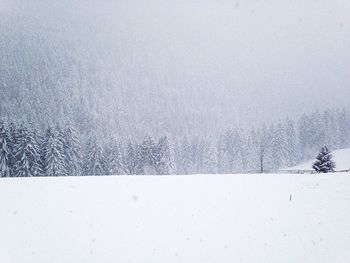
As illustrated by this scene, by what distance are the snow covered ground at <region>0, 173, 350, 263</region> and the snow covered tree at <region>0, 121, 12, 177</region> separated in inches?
1147

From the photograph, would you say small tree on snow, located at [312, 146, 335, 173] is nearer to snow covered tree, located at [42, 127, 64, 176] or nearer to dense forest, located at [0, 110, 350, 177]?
dense forest, located at [0, 110, 350, 177]

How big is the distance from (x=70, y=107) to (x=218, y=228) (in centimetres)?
18396

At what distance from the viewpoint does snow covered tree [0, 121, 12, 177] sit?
47031mm

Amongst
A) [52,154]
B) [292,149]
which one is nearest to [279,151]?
[292,149]

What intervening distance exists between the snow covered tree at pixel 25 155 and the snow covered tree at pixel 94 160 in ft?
33.2

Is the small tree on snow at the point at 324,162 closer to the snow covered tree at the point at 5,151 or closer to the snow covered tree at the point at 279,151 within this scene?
the snow covered tree at the point at 279,151

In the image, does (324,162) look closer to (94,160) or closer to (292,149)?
(94,160)

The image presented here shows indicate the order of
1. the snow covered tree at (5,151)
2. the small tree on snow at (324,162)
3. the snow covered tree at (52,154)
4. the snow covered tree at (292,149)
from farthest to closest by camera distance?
1. the snow covered tree at (292,149)
2. the snow covered tree at (52,154)
3. the snow covered tree at (5,151)
4. the small tree on snow at (324,162)

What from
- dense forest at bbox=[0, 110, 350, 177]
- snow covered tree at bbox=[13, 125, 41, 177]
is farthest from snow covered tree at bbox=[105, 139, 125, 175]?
snow covered tree at bbox=[13, 125, 41, 177]

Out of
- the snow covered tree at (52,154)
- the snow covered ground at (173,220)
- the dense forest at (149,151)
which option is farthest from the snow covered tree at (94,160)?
the snow covered ground at (173,220)

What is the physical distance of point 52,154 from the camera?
51.1 m

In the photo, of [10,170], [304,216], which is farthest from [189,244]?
[10,170]

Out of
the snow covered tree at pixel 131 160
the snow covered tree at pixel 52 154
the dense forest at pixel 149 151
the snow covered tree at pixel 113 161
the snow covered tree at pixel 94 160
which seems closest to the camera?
the dense forest at pixel 149 151

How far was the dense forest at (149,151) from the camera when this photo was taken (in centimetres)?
4956
